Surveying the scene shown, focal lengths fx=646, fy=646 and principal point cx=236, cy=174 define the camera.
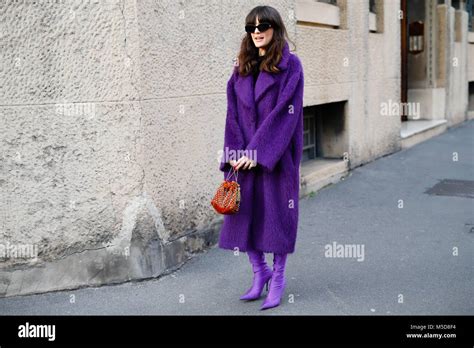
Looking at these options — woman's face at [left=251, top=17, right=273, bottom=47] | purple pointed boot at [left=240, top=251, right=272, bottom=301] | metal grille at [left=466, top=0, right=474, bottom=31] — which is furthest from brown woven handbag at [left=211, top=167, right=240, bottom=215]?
metal grille at [left=466, top=0, right=474, bottom=31]

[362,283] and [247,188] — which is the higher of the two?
[247,188]

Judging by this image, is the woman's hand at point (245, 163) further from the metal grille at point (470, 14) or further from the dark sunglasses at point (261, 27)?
the metal grille at point (470, 14)

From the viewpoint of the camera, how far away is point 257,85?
4148 mm

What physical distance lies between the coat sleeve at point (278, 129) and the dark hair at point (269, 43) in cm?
13

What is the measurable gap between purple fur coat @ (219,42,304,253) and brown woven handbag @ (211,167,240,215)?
153mm

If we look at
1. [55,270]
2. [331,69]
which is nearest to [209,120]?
[55,270]

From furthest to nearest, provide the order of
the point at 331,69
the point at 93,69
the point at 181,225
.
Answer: the point at 331,69 < the point at 181,225 < the point at 93,69

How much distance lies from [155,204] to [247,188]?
1076 mm

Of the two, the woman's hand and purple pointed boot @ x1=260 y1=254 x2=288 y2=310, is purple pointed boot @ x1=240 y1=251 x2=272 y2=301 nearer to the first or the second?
purple pointed boot @ x1=260 y1=254 x2=288 y2=310

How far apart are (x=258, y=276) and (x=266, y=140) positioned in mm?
1004

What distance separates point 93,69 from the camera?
4766mm

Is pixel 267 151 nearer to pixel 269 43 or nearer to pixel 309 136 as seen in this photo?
pixel 269 43

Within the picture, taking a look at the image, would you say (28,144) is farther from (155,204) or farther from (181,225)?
(181,225)

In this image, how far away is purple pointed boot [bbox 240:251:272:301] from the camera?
4.43m
